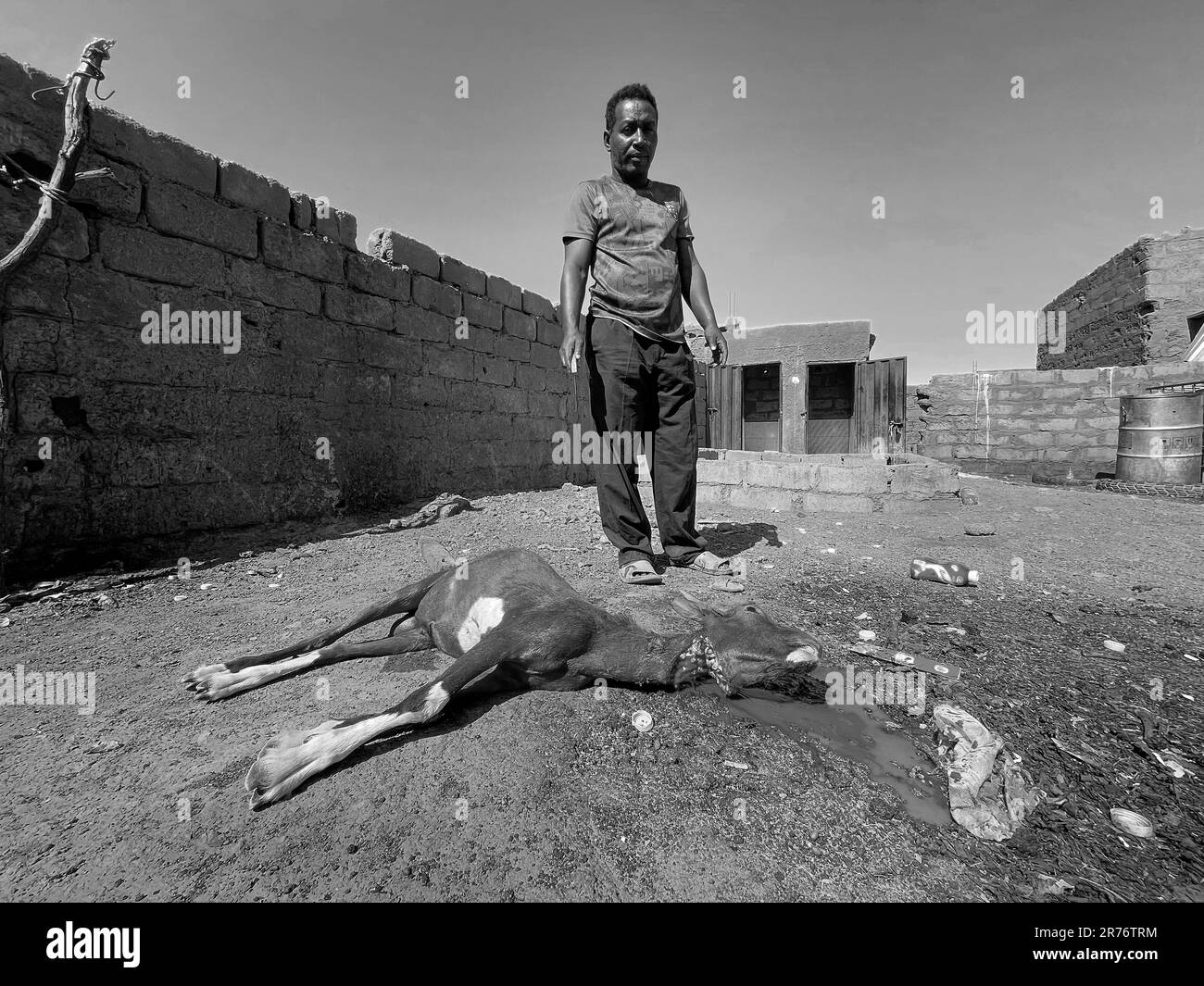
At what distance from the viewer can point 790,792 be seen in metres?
1.39

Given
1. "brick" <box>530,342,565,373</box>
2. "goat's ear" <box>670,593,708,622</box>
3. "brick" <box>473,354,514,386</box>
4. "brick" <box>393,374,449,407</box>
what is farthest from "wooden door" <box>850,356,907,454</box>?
"goat's ear" <box>670,593,708,622</box>

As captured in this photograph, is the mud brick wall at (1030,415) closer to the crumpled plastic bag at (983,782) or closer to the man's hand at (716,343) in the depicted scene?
the man's hand at (716,343)

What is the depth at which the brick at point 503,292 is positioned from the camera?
21.5 ft

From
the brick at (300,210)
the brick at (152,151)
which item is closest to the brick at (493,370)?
the brick at (300,210)

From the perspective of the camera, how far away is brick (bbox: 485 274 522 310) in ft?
21.5

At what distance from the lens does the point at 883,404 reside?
12344 mm

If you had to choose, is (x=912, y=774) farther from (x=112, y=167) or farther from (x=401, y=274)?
(x=401, y=274)

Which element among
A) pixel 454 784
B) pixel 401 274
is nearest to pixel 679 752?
pixel 454 784

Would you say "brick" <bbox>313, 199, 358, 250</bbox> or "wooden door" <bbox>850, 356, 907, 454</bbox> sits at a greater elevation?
"brick" <bbox>313, 199, 358, 250</bbox>

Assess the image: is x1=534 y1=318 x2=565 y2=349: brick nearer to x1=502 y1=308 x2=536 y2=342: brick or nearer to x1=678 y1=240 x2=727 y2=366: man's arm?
x1=502 y1=308 x2=536 y2=342: brick

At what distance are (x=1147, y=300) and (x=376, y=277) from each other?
13661 mm

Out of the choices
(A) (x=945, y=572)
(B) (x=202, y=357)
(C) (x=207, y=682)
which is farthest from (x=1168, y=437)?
(B) (x=202, y=357)

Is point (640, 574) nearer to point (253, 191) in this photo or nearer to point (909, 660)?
point (909, 660)

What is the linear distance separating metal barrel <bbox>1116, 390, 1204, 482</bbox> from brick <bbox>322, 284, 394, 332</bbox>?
10.6 meters
